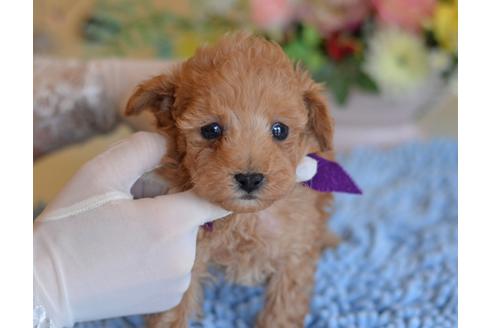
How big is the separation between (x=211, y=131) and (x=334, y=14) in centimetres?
173

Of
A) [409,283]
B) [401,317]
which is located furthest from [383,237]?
[401,317]

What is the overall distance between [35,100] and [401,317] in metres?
1.28

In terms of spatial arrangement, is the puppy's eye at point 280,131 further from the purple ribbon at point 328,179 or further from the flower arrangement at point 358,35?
the flower arrangement at point 358,35

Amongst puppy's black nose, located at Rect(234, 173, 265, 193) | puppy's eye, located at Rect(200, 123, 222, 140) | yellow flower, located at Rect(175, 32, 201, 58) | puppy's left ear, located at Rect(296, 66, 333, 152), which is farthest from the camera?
yellow flower, located at Rect(175, 32, 201, 58)

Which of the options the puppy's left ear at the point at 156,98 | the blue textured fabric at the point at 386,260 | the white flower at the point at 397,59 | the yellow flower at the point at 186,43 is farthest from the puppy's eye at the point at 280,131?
the yellow flower at the point at 186,43

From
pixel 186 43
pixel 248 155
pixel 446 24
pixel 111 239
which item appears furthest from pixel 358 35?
pixel 111 239

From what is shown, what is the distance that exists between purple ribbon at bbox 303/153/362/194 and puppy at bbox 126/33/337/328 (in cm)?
3

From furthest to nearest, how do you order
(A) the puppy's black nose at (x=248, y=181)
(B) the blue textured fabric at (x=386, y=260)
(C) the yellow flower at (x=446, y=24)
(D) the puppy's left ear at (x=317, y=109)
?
(C) the yellow flower at (x=446, y=24) < (B) the blue textured fabric at (x=386, y=260) < (D) the puppy's left ear at (x=317, y=109) < (A) the puppy's black nose at (x=248, y=181)

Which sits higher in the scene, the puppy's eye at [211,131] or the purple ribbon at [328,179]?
the puppy's eye at [211,131]

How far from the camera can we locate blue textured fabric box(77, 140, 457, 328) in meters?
1.53

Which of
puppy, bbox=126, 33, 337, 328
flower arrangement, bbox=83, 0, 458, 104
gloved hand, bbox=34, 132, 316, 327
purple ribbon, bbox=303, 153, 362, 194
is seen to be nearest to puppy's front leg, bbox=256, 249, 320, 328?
puppy, bbox=126, 33, 337, 328

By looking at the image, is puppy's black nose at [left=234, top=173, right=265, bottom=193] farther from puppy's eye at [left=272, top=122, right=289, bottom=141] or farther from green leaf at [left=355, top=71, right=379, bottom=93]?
green leaf at [left=355, top=71, right=379, bottom=93]

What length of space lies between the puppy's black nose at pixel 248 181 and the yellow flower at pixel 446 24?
1.78m

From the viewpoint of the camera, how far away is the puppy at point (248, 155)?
1.20 m
